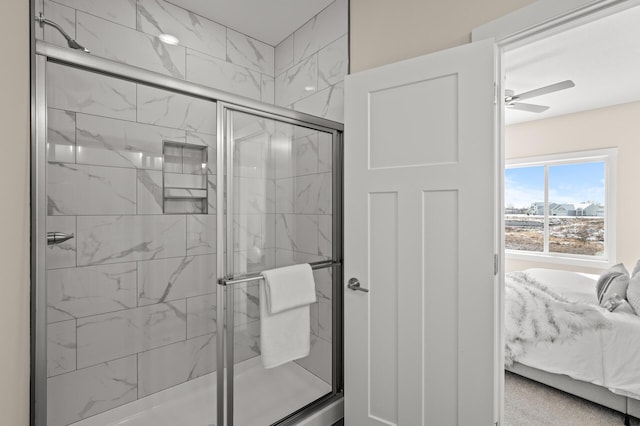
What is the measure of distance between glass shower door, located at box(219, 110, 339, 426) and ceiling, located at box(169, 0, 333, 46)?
100 centimetres

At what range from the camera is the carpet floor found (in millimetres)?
2070

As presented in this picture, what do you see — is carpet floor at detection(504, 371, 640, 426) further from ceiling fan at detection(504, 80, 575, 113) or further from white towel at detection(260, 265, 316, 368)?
ceiling fan at detection(504, 80, 575, 113)

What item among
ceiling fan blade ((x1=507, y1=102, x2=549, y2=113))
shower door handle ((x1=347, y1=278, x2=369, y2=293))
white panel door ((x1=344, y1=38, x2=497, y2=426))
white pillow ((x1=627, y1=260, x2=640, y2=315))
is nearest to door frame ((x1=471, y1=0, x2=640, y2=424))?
white panel door ((x1=344, y1=38, x2=497, y2=426))

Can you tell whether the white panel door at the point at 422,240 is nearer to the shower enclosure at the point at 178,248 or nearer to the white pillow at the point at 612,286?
the shower enclosure at the point at 178,248

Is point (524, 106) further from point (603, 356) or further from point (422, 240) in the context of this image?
point (422, 240)

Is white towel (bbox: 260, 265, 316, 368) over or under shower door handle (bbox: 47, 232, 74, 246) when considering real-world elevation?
under

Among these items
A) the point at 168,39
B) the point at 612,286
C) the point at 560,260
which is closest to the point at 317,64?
the point at 168,39

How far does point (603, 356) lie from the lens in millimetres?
2117

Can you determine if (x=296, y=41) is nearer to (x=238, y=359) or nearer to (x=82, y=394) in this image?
(x=238, y=359)

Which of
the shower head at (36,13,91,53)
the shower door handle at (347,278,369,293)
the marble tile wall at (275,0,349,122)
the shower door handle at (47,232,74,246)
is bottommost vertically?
the shower door handle at (347,278,369,293)

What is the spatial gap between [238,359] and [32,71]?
139 cm

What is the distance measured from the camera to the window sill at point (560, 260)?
4.28 metres

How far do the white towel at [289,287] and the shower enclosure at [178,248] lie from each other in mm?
62

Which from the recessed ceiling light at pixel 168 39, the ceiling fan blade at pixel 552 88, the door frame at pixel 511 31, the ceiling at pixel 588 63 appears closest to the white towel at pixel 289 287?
the door frame at pixel 511 31
